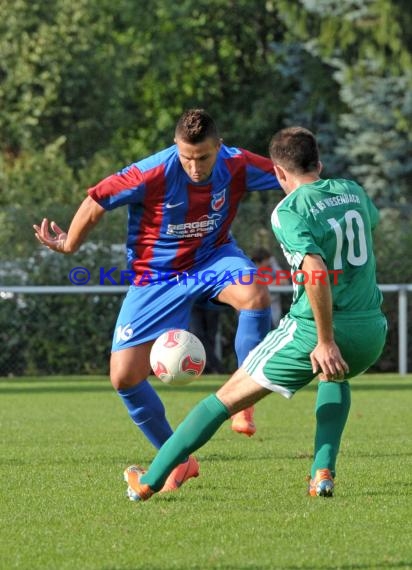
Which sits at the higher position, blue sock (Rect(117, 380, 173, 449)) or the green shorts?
the green shorts

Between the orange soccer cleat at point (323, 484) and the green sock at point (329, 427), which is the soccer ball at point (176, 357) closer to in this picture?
the green sock at point (329, 427)

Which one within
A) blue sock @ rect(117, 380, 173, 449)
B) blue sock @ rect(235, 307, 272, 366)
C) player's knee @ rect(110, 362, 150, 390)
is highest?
blue sock @ rect(235, 307, 272, 366)

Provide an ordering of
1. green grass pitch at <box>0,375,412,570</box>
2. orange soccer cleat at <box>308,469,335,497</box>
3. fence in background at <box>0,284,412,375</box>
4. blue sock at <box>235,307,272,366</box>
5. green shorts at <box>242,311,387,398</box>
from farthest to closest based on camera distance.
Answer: fence in background at <box>0,284,412,375</box>
blue sock at <box>235,307,272,366</box>
orange soccer cleat at <box>308,469,335,497</box>
green shorts at <box>242,311,387,398</box>
green grass pitch at <box>0,375,412,570</box>

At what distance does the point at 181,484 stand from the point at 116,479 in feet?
2.04

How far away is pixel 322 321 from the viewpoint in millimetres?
6422

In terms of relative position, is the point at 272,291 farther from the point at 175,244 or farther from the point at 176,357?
the point at 176,357

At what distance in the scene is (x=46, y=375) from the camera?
21.5 m

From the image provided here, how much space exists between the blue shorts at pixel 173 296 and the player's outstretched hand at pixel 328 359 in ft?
5.92

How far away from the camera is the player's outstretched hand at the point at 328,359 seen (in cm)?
646

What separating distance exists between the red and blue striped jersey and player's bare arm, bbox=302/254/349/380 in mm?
2049

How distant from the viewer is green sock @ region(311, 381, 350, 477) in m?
7.25

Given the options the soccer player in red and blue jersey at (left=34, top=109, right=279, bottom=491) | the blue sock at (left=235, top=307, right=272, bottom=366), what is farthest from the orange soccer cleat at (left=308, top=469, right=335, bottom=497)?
the blue sock at (left=235, top=307, right=272, bottom=366)

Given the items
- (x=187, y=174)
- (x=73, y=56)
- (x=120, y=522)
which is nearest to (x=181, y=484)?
(x=120, y=522)

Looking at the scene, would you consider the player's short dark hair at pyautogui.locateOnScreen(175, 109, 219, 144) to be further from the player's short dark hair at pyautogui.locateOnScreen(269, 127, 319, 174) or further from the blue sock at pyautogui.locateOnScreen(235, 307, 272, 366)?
the blue sock at pyautogui.locateOnScreen(235, 307, 272, 366)
